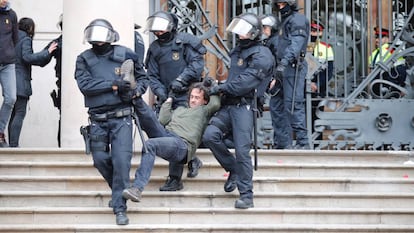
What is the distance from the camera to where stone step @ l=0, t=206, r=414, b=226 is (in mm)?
9242

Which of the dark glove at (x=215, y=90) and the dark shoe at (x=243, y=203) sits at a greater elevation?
the dark glove at (x=215, y=90)

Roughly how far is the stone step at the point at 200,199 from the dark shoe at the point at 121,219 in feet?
1.56

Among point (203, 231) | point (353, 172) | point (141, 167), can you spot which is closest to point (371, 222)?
point (353, 172)

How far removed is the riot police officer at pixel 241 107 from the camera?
924cm

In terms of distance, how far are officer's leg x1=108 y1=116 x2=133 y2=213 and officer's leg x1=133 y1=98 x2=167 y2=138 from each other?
10.0 inches

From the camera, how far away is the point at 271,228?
9.17 metres

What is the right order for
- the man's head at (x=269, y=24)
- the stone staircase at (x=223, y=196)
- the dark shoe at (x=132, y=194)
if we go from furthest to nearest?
the man's head at (x=269, y=24) < the stone staircase at (x=223, y=196) < the dark shoe at (x=132, y=194)

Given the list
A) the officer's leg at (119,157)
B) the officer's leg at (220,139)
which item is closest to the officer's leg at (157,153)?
the officer's leg at (119,157)

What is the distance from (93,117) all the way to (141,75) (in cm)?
64

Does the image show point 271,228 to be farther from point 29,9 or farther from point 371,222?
point 29,9

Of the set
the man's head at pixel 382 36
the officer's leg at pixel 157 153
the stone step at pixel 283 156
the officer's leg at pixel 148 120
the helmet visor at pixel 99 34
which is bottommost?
the stone step at pixel 283 156

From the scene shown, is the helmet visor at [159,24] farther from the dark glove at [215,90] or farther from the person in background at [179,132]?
the dark glove at [215,90]

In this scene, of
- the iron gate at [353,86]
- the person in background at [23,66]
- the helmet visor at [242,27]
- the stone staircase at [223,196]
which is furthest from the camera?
the iron gate at [353,86]

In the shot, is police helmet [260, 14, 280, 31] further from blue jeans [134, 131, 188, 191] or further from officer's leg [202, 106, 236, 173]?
blue jeans [134, 131, 188, 191]
